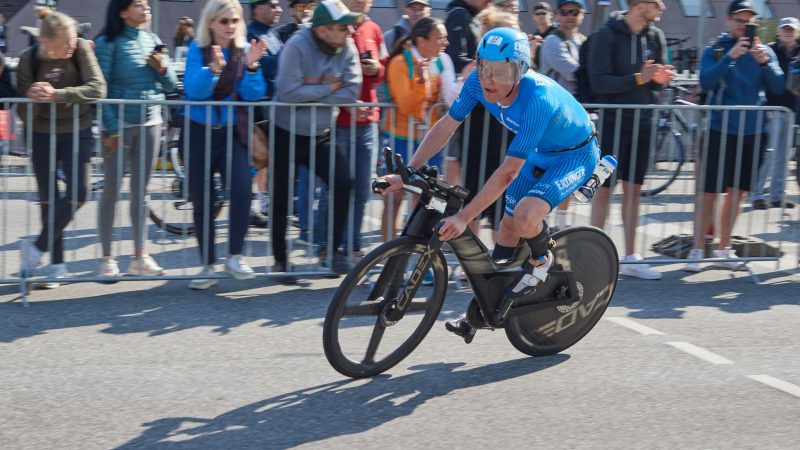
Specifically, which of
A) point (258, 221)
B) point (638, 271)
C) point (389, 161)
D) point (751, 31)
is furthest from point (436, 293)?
point (258, 221)

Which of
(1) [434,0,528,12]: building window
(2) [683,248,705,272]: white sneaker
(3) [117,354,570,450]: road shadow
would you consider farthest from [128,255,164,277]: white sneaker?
(1) [434,0,528,12]: building window

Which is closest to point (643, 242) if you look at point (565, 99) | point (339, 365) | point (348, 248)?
point (348, 248)

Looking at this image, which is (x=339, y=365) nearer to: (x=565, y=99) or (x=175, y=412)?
(x=175, y=412)

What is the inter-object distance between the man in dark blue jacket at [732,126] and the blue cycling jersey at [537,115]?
326cm

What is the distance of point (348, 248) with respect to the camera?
779 centimetres

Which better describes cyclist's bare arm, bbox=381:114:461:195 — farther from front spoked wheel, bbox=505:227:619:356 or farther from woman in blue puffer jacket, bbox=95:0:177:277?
woman in blue puffer jacket, bbox=95:0:177:277

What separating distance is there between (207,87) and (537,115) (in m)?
2.85

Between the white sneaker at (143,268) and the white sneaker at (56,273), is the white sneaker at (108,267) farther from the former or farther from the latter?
the white sneaker at (56,273)

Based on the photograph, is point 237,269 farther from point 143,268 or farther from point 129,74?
point 129,74

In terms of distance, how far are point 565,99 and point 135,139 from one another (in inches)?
128

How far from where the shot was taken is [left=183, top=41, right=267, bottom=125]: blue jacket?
7273 millimetres

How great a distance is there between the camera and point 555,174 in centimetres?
561

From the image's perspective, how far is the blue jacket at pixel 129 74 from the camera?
7273mm

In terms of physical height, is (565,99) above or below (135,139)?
above
